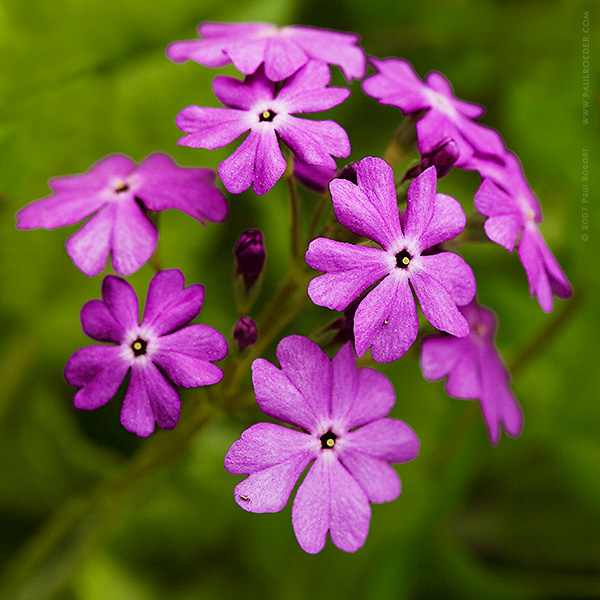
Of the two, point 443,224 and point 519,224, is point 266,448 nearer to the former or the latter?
point 443,224

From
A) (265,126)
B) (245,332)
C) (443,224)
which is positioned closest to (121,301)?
(245,332)

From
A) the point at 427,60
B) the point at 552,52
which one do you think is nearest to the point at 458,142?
the point at 427,60

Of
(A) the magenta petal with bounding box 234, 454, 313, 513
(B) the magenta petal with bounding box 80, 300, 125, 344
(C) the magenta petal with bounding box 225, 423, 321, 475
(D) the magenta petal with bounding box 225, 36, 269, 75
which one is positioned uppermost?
(D) the magenta petal with bounding box 225, 36, 269, 75

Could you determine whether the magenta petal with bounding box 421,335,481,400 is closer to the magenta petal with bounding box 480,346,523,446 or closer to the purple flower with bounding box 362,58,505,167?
the magenta petal with bounding box 480,346,523,446

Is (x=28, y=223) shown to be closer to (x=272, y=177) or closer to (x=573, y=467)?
(x=272, y=177)

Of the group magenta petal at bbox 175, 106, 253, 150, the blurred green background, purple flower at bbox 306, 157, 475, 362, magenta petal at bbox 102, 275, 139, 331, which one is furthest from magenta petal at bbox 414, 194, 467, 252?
the blurred green background

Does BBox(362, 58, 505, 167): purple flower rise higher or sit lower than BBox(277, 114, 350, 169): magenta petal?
higher
